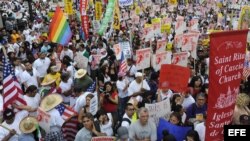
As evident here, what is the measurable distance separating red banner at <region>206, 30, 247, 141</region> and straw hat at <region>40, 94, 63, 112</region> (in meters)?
3.10

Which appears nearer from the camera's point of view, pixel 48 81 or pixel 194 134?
pixel 194 134

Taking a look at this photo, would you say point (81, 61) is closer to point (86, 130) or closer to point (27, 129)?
point (27, 129)

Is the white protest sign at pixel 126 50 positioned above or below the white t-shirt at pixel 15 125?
below

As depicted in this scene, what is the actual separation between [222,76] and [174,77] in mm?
3266

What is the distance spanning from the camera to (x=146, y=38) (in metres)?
14.4

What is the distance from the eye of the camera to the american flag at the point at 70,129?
6.85m

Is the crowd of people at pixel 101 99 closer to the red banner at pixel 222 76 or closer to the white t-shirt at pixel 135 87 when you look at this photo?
the white t-shirt at pixel 135 87

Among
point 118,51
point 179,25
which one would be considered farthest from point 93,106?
point 179,25

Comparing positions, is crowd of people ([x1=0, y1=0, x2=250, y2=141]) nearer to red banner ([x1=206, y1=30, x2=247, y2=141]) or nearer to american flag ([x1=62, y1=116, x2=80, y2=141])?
american flag ([x1=62, y1=116, x2=80, y2=141])

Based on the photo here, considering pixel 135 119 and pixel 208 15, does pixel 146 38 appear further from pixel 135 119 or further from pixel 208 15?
pixel 208 15

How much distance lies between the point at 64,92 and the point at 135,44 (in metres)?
7.50

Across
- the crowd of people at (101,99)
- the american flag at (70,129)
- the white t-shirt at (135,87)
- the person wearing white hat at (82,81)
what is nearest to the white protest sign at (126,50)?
the crowd of people at (101,99)

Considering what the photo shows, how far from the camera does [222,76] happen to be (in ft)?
15.8

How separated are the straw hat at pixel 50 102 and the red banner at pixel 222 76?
10.2ft
